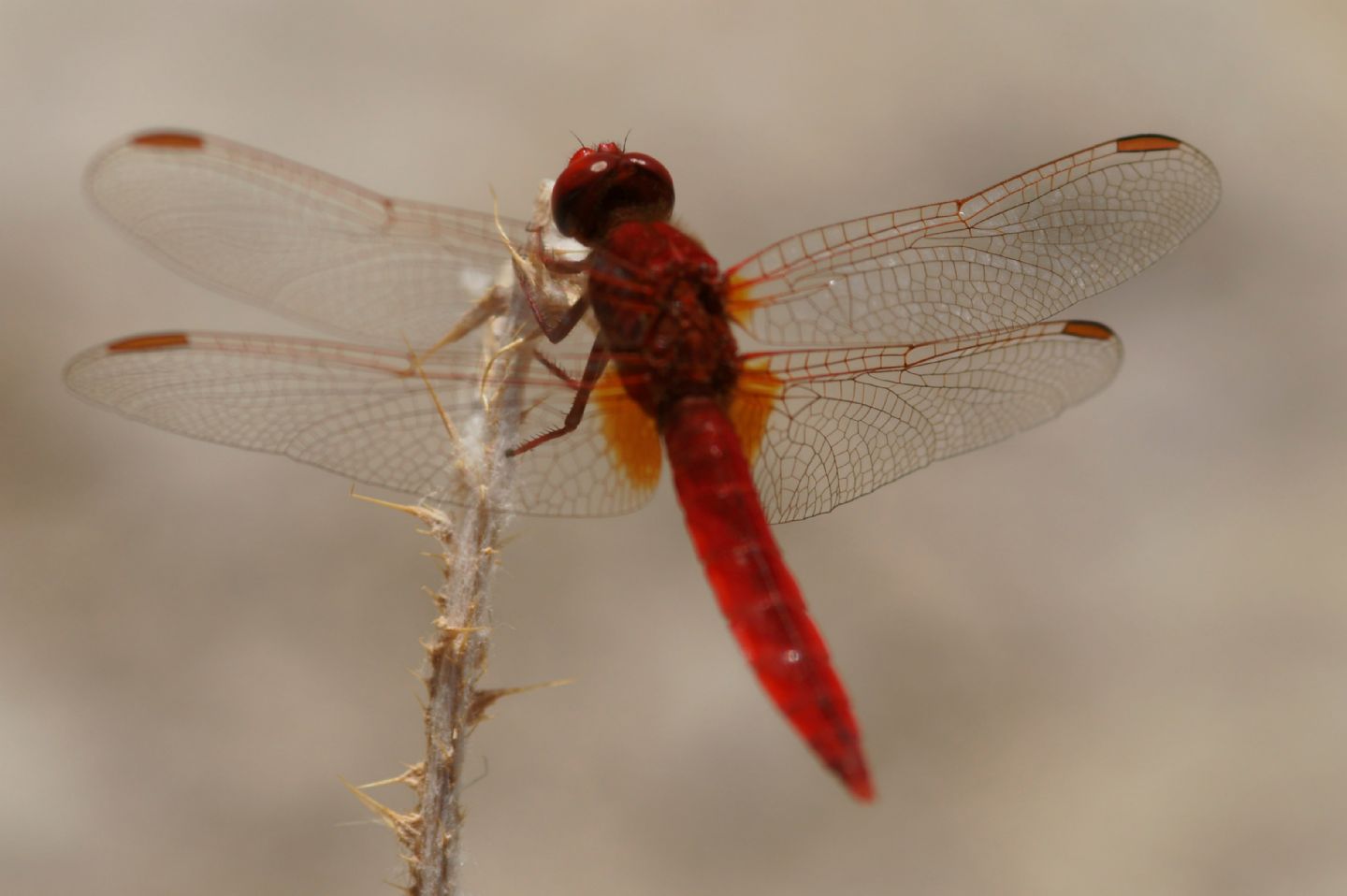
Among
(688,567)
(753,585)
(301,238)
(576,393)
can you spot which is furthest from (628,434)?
(688,567)

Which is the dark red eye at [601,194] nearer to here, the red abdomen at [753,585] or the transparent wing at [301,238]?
the transparent wing at [301,238]

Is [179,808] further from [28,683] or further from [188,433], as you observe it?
[188,433]

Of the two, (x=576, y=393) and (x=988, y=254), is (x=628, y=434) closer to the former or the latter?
(x=576, y=393)

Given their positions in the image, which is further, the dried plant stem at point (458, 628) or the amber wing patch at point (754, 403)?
the amber wing patch at point (754, 403)

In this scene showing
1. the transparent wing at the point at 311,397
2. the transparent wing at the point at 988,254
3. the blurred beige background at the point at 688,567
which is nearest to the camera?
the transparent wing at the point at 311,397

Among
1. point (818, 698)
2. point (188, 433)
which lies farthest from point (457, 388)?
point (818, 698)

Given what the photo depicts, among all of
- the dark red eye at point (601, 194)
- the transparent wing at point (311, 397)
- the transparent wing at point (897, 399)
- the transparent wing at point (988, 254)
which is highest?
the dark red eye at point (601, 194)

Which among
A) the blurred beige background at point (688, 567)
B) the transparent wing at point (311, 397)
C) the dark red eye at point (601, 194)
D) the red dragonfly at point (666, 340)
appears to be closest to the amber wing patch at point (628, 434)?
the red dragonfly at point (666, 340)

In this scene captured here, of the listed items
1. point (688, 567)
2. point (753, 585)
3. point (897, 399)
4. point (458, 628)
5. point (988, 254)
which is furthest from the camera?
point (688, 567)
